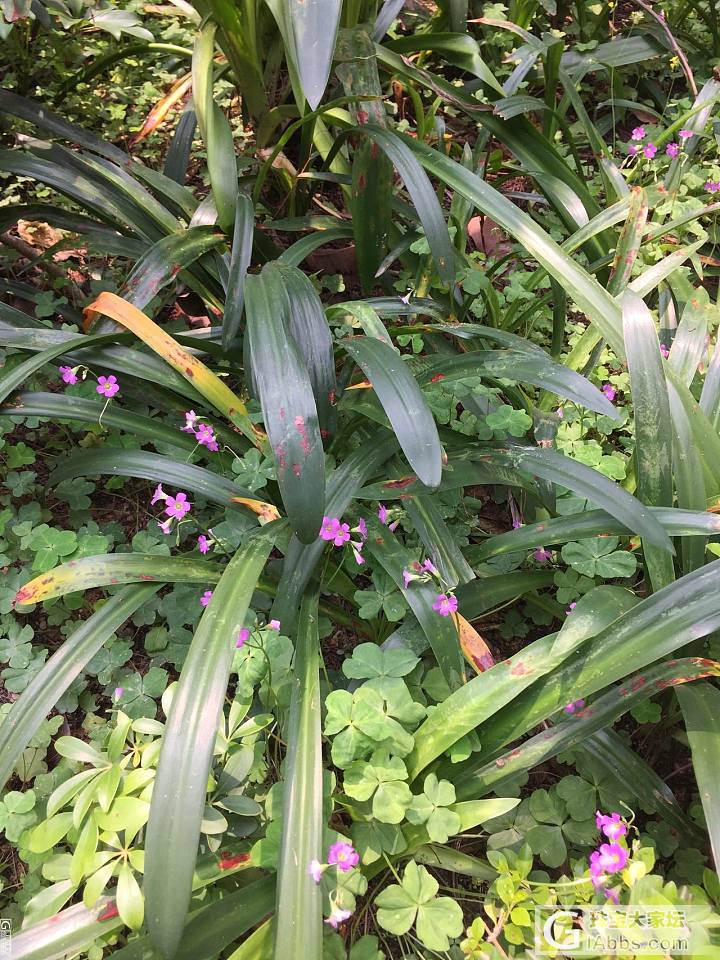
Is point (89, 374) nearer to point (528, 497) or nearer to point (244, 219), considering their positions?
point (244, 219)

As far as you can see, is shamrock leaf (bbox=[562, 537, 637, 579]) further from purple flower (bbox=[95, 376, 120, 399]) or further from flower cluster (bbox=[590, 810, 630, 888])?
purple flower (bbox=[95, 376, 120, 399])

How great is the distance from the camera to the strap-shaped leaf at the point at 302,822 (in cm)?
82

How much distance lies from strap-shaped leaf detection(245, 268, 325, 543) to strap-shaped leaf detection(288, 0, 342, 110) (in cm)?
41

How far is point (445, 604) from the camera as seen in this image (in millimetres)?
1074

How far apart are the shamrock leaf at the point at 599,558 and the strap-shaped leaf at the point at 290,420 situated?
486 millimetres

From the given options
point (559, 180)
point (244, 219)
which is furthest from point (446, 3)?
point (244, 219)

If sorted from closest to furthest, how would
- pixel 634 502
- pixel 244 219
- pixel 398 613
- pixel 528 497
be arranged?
1. pixel 634 502
2. pixel 398 613
3. pixel 528 497
4. pixel 244 219

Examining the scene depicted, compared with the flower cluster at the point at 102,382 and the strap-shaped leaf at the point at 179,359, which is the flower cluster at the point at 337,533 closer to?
the strap-shaped leaf at the point at 179,359

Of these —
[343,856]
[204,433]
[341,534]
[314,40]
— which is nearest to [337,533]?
[341,534]

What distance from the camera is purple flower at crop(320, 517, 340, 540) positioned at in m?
1.12

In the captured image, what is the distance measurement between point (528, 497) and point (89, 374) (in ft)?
3.58

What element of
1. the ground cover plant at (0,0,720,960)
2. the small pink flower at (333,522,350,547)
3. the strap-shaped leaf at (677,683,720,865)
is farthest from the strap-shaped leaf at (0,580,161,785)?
the strap-shaped leaf at (677,683,720,865)

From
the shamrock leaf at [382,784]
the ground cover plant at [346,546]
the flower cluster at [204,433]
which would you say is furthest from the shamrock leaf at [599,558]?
the flower cluster at [204,433]

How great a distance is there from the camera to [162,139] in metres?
2.41
